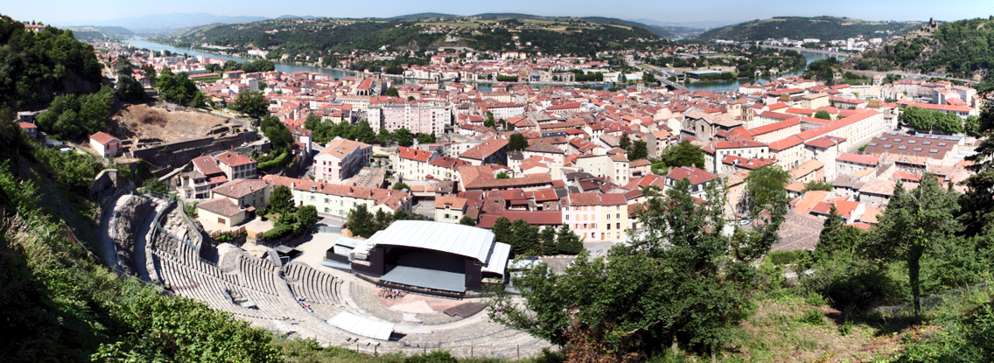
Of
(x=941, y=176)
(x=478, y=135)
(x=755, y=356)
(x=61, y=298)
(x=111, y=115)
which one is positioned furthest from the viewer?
(x=478, y=135)

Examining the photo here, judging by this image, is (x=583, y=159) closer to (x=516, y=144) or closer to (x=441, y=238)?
(x=516, y=144)

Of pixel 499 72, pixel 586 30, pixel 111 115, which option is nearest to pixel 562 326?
pixel 111 115

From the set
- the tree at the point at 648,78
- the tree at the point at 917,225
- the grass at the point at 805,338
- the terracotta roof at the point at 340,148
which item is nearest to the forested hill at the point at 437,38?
the tree at the point at 648,78

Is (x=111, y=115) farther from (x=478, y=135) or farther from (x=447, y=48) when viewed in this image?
(x=447, y=48)

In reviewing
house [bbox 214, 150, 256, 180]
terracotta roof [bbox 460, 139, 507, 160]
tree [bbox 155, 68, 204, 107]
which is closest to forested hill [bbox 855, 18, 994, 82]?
terracotta roof [bbox 460, 139, 507, 160]

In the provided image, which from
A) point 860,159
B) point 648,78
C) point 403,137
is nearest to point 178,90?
point 403,137

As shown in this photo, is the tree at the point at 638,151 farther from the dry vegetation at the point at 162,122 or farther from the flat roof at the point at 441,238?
the dry vegetation at the point at 162,122

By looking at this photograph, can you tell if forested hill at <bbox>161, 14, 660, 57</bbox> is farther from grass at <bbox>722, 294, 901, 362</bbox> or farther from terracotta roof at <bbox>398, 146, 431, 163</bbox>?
grass at <bbox>722, 294, 901, 362</bbox>
